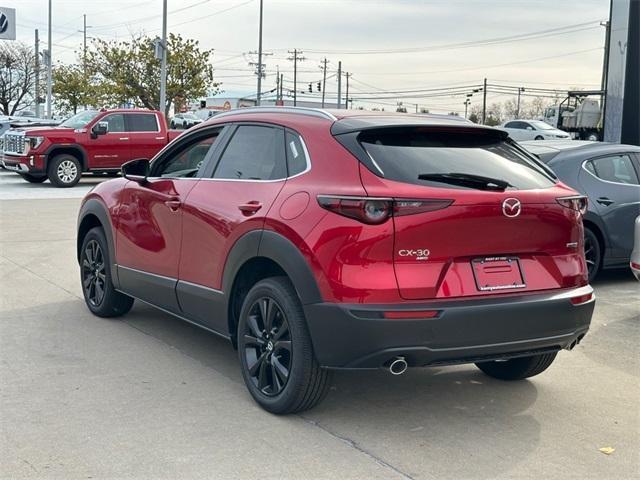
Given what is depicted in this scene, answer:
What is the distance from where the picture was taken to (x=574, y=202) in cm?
453

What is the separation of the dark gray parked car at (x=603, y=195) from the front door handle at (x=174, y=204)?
4492mm

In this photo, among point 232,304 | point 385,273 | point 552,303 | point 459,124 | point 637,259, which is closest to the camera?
point 385,273

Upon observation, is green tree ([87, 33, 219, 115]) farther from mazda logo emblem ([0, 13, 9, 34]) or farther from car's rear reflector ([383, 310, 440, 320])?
car's rear reflector ([383, 310, 440, 320])

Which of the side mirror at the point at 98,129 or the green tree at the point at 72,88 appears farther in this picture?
the green tree at the point at 72,88

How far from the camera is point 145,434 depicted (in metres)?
4.15

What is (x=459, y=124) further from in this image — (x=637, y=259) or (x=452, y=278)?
(x=637, y=259)

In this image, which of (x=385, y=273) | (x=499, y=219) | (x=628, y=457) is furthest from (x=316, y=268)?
(x=628, y=457)

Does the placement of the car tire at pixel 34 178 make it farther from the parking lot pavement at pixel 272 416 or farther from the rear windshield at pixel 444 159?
the rear windshield at pixel 444 159

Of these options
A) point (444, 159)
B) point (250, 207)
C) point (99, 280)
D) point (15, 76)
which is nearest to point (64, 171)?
point (99, 280)

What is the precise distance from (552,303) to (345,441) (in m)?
1.33

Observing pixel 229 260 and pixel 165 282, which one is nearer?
pixel 229 260

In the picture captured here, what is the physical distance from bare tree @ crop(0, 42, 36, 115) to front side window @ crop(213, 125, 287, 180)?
201 ft

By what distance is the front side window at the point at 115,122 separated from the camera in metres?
19.8

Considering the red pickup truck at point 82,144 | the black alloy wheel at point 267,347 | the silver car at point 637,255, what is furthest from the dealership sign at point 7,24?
the black alloy wheel at point 267,347
